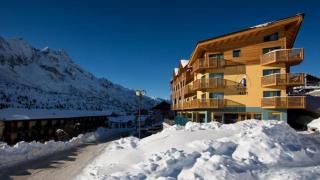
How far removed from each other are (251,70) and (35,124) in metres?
26.0

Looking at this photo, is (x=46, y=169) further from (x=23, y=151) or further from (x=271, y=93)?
(x=271, y=93)

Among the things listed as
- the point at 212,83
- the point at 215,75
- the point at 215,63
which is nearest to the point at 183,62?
the point at 215,75

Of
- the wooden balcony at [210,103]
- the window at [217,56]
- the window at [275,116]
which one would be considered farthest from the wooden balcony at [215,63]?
the window at [275,116]

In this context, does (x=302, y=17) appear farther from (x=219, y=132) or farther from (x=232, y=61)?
(x=219, y=132)

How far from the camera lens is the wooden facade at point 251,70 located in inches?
1023

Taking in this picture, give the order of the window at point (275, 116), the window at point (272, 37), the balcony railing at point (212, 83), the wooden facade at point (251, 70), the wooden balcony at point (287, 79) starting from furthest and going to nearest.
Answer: the balcony railing at point (212, 83)
the window at point (272, 37)
the window at point (275, 116)
the wooden facade at point (251, 70)
the wooden balcony at point (287, 79)

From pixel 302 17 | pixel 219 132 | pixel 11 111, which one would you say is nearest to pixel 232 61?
pixel 302 17

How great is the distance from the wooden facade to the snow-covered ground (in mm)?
12865

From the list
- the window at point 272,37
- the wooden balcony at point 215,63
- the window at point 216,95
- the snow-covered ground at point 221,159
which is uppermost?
the window at point 272,37

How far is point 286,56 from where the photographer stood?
1014 inches

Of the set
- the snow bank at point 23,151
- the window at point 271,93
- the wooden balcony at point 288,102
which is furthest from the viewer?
the window at point 271,93

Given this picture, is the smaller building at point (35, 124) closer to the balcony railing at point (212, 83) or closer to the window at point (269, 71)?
the balcony railing at point (212, 83)

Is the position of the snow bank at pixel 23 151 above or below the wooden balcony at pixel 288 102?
below

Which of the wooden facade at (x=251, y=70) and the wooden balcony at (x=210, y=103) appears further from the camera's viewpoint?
the wooden balcony at (x=210, y=103)
